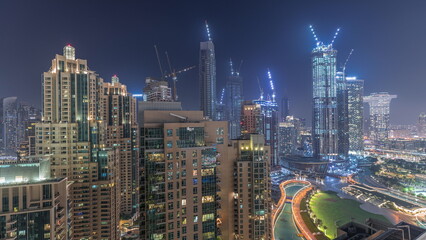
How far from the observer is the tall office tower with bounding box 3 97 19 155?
66.1 m

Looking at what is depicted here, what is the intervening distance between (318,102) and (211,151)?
108m

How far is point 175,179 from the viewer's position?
21281 mm

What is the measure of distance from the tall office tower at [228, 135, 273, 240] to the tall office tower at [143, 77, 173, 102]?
34.1 m

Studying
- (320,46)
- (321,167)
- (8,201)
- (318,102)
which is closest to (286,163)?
(321,167)

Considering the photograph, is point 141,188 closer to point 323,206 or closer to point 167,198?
point 167,198

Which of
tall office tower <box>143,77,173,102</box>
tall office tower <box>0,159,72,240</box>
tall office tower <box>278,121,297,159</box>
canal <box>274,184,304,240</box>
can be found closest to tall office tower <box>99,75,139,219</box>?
tall office tower <box>143,77,173,102</box>

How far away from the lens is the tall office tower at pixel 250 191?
28.6 metres

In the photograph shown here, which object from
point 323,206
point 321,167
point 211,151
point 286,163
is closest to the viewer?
point 211,151

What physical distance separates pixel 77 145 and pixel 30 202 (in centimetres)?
1493

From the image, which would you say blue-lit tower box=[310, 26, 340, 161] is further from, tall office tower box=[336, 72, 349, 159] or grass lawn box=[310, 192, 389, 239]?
grass lawn box=[310, 192, 389, 239]

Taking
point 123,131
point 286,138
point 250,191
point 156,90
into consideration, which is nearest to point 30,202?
point 250,191

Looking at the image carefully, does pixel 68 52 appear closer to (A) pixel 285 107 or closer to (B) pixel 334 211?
(B) pixel 334 211

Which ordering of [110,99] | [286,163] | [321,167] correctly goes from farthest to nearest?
[286,163]
[321,167]
[110,99]

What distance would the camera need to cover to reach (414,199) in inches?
2336
